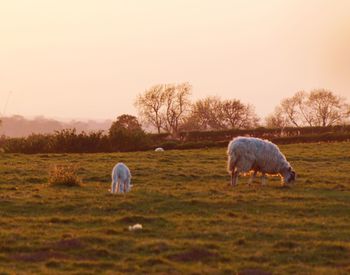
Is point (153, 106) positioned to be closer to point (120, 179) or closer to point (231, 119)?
point (231, 119)

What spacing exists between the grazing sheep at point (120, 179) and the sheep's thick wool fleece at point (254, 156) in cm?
445

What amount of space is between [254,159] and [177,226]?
28.6ft

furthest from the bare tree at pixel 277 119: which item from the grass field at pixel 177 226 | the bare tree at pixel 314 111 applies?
the grass field at pixel 177 226

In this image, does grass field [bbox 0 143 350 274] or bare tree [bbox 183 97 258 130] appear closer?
grass field [bbox 0 143 350 274]

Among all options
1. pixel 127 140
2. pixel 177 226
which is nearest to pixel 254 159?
pixel 177 226

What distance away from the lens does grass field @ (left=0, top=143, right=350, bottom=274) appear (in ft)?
46.6

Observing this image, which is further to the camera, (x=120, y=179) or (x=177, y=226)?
(x=120, y=179)

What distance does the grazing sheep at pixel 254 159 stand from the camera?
82.7 feet

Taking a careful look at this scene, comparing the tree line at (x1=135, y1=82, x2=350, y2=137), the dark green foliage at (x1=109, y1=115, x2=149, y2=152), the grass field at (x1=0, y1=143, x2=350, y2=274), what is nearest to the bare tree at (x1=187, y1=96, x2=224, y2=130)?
the tree line at (x1=135, y1=82, x2=350, y2=137)

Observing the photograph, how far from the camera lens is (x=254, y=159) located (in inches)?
1008

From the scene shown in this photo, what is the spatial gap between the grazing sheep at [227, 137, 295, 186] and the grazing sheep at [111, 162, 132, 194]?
4433 millimetres

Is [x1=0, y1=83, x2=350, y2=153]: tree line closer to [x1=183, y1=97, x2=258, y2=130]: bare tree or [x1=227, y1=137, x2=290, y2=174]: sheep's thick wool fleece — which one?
[x1=183, y1=97, x2=258, y2=130]: bare tree

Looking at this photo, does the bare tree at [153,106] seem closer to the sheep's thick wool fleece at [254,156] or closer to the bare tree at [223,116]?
the bare tree at [223,116]

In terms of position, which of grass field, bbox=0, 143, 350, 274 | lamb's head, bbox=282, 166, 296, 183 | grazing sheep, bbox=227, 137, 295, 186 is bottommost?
grass field, bbox=0, 143, 350, 274
